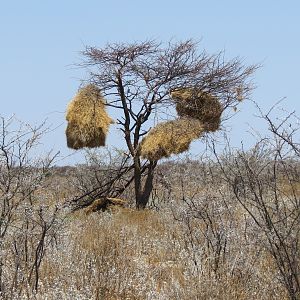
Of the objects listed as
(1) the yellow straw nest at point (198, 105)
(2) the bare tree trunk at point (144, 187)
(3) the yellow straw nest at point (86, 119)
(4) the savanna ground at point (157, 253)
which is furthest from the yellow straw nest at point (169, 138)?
(4) the savanna ground at point (157, 253)

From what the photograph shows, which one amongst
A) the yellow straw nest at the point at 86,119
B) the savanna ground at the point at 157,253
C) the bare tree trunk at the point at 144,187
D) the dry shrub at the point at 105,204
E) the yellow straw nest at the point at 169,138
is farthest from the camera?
the yellow straw nest at the point at 86,119

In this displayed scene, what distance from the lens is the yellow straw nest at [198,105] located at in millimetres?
14578

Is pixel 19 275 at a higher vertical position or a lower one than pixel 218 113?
lower

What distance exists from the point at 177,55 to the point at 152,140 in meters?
2.17

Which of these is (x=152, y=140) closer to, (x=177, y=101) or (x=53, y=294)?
(x=177, y=101)

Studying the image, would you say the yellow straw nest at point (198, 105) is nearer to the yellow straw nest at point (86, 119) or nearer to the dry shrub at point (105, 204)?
the yellow straw nest at point (86, 119)

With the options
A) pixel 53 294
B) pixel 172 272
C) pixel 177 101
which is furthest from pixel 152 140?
pixel 53 294

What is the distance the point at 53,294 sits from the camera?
4590 millimetres

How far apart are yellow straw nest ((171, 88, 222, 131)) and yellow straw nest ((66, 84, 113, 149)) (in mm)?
1796

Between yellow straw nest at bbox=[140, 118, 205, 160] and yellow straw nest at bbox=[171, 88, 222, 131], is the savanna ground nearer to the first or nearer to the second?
yellow straw nest at bbox=[140, 118, 205, 160]

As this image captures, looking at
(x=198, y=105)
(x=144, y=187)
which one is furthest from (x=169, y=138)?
(x=144, y=187)

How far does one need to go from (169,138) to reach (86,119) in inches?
86.0

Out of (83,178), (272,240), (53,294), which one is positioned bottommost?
(53,294)

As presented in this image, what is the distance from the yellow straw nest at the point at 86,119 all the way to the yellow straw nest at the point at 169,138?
4.04 feet
